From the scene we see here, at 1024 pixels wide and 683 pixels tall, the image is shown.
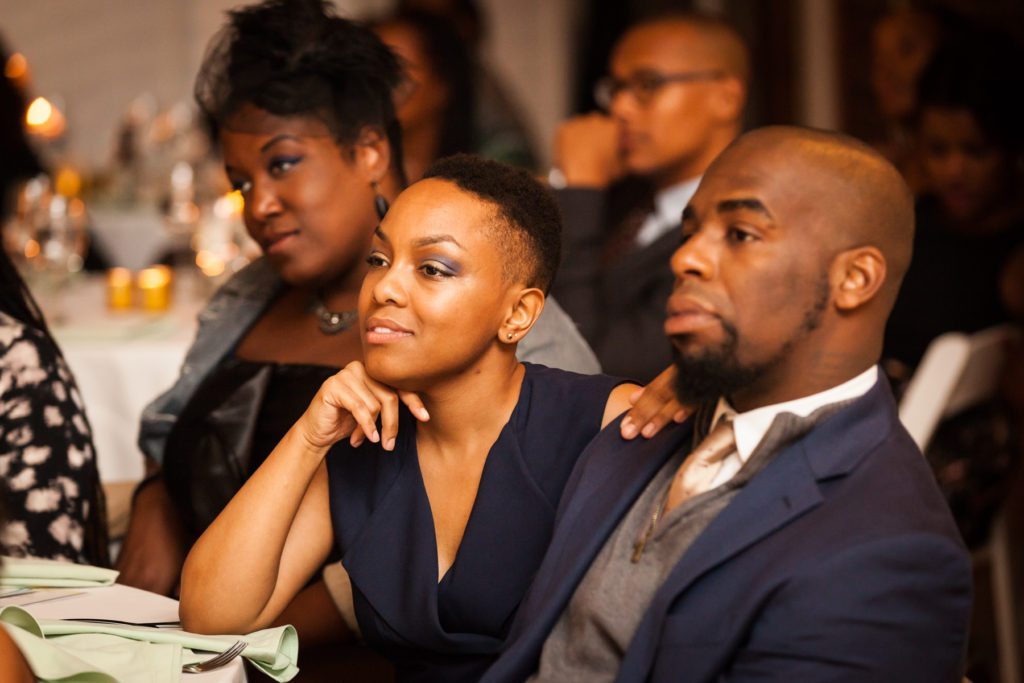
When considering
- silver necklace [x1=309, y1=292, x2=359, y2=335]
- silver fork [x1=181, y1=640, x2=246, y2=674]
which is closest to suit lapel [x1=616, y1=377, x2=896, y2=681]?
silver fork [x1=181, y1=640, x2=246, y2=674]

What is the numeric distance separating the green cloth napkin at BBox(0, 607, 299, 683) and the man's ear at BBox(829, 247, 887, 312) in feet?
2.56

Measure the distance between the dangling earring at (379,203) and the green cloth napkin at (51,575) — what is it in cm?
76

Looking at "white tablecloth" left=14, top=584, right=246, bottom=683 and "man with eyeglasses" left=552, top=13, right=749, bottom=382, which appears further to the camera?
"man with eyeglasses" left=552, top=13, right=749, bottom=382

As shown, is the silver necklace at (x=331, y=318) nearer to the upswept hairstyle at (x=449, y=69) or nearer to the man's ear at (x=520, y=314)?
the man's ear at (x=520, y=314)

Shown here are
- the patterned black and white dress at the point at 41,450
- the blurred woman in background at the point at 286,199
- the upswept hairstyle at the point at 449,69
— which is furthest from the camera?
the upswept hairstyle at the point at 449,69

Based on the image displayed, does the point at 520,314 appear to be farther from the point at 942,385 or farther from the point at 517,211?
the point at 942,385

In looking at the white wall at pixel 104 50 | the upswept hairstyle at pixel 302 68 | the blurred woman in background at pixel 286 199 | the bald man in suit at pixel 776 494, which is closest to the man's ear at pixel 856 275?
the bald man in suit at pixel 776 494

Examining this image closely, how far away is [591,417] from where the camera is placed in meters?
1.70

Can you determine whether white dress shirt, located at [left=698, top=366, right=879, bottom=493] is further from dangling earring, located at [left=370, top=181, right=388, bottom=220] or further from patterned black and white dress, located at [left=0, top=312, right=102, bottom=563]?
patterned black and white dress, located at [left=0, top=312, right=102, bottom=563]

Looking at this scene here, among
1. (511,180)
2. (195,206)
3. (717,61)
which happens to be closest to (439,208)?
(511,180)

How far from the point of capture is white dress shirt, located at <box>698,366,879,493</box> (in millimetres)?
1386

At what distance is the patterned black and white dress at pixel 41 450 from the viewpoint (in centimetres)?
197

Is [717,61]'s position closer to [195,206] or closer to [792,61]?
[195,206]

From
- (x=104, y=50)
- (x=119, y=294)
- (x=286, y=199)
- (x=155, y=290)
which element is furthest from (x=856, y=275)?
(x=104, y=50)
